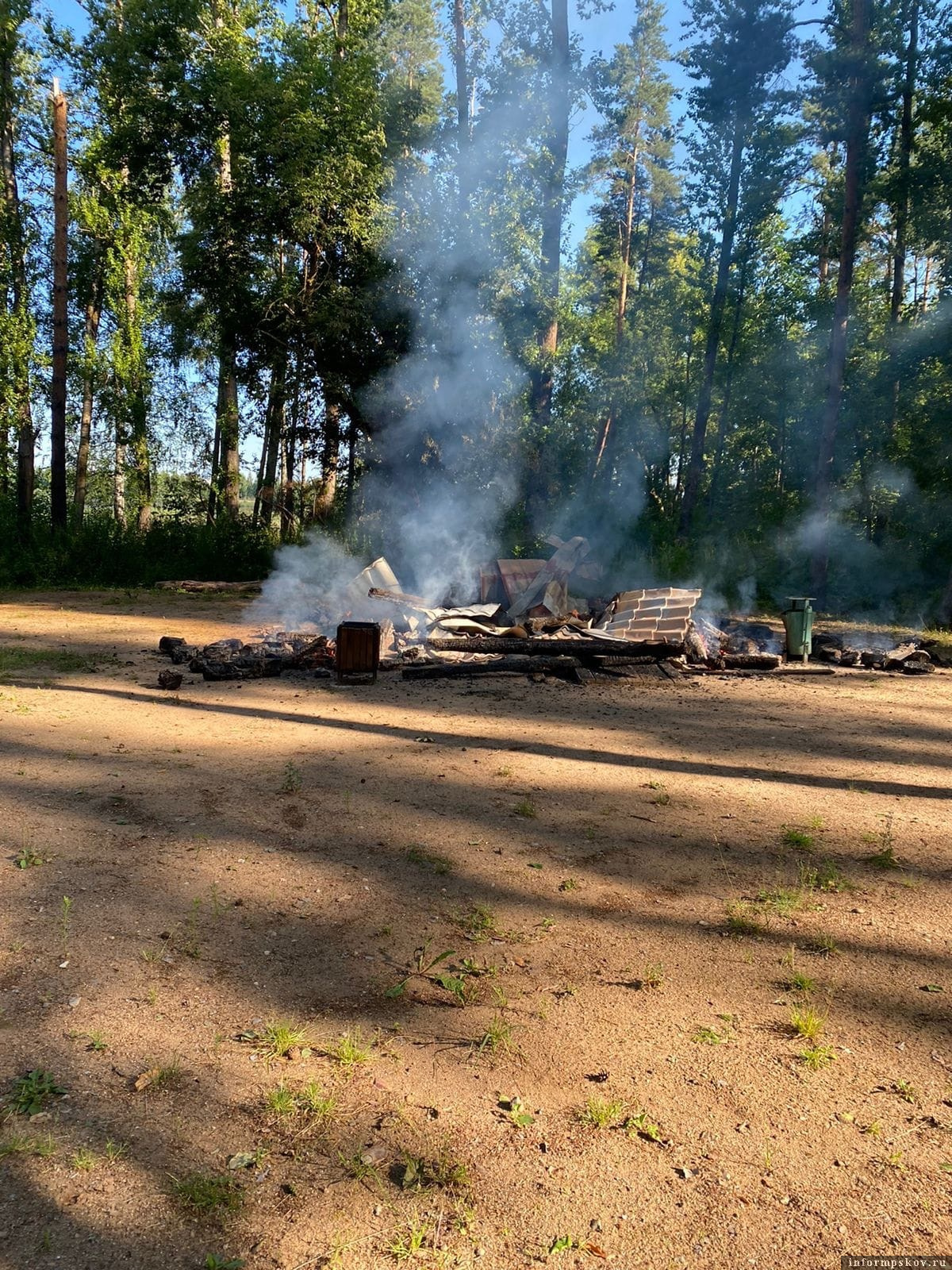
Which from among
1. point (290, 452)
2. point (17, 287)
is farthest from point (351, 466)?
point (17, 287)

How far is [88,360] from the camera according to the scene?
2458 centimetres

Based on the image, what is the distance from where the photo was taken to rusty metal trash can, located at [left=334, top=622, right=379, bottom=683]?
9594 mm

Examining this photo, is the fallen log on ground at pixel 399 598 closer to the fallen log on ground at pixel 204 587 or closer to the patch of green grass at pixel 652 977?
the fallen log on ground at pixel 204 587

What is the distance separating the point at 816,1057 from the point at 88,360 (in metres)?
27.0

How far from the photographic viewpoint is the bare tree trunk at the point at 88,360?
2498cm

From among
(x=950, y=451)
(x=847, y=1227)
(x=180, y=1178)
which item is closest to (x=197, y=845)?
(x=180, y=1178)

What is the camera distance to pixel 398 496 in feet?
66.3

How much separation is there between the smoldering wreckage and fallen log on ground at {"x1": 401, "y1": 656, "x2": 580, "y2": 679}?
0.05 ft

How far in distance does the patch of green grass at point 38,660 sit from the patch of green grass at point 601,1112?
8556mm

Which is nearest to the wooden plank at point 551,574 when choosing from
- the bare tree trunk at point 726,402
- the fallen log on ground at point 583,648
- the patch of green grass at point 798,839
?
the fallen log on ground at point 583,648

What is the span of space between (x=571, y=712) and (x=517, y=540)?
11.1 meters

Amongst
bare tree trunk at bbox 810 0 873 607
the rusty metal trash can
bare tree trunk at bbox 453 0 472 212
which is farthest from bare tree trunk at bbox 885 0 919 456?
the rusty metal trash can

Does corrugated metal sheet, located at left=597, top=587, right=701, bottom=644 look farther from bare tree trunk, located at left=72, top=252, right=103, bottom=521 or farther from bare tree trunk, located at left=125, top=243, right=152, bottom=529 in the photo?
bare tree trunk, located at left=72, top=252, right=103, bottom=521

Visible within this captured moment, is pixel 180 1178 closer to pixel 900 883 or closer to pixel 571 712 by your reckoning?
pixel 900 883
